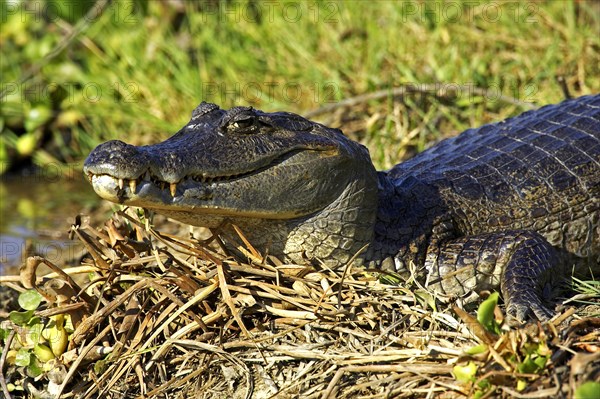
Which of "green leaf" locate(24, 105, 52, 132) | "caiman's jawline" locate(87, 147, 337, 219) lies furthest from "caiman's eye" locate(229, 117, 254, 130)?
"green leaf" locate(24, 105, 52, 132)

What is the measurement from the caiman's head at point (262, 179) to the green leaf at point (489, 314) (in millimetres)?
909

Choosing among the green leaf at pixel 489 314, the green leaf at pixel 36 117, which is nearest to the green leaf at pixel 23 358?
the green leaf at pixel 489 314

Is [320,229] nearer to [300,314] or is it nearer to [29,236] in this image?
[300,314]

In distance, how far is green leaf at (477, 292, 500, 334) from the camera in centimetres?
261

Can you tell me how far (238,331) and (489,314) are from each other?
1.07m

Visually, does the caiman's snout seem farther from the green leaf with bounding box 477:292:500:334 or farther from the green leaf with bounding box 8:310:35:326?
the green leaf with bounding box 477:292:500:334

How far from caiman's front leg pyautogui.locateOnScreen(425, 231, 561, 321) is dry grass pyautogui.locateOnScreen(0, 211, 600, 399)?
0.64 feet

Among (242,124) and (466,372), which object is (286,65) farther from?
(466,372)

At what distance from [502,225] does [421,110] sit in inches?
85.3

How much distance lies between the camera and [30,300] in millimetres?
3514

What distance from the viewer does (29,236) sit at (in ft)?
19.2

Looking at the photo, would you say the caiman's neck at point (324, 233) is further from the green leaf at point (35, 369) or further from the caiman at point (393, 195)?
the green leaf at point (35, 369)

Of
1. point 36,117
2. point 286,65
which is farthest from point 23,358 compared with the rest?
point 36,117

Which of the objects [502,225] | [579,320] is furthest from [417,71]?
[579,320]
